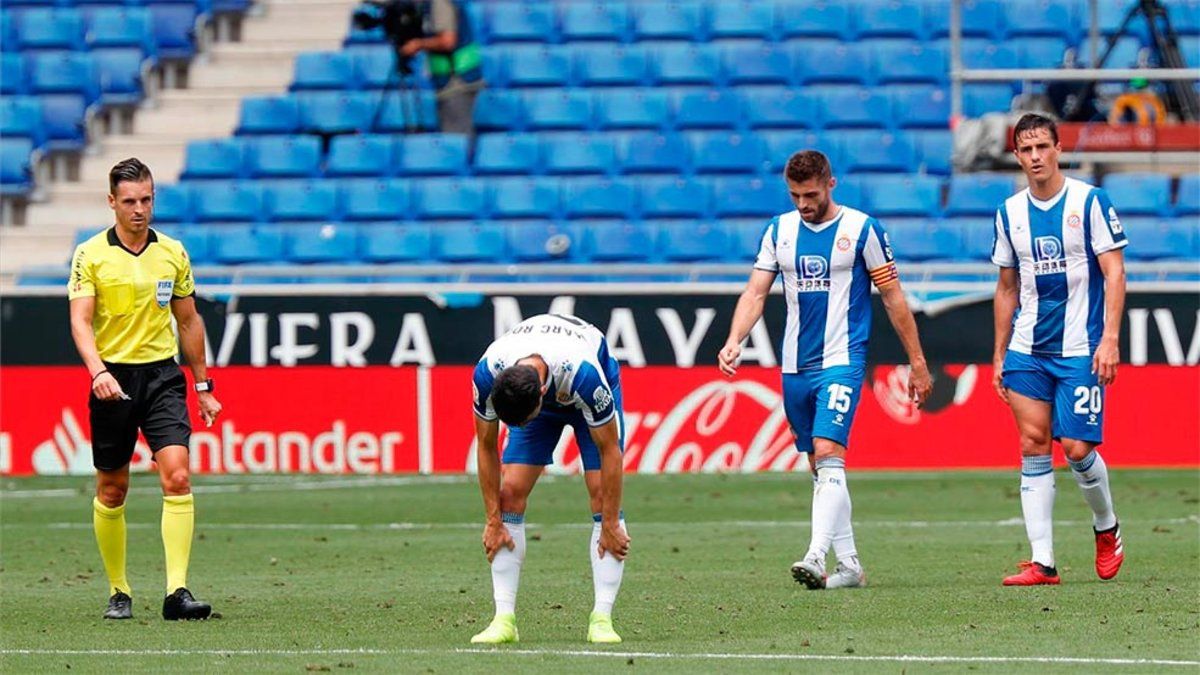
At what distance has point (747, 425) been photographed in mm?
17859

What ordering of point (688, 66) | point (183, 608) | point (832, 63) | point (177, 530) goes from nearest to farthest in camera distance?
1. point (183, 608)
2. point (177, 530)
3. point (832, 63)
4. point (688, 66)

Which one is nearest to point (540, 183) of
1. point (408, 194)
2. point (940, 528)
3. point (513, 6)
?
point (408, 194)

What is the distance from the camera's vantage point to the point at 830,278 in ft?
34.3

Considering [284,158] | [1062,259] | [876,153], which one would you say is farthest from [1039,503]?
[284,158]

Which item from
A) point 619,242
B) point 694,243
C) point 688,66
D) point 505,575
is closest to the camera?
point 505,575

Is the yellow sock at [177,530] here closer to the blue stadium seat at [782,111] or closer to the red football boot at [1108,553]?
the red football boot at [1108,553]

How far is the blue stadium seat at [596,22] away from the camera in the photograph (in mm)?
24219

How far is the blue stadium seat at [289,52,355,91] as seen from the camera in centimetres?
2405

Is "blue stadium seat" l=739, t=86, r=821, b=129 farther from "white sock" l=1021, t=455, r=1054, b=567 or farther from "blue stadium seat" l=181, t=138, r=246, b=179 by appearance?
"white sock" l=1021, t=455, r=1054, b=567

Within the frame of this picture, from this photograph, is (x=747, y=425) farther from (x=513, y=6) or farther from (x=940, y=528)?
(x=513, y=6)

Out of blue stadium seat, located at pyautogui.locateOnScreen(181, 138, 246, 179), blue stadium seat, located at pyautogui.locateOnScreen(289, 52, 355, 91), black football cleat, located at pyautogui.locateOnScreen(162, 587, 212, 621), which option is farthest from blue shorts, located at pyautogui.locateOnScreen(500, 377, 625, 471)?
blue stadium seat, located at pyautogui.locateOnScreen(289, 52, 355, 91)

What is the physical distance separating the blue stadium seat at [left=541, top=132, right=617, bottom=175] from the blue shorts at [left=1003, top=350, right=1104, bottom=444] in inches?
483

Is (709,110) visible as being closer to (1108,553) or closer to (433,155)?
(433,155)

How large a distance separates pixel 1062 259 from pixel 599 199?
1172cm
